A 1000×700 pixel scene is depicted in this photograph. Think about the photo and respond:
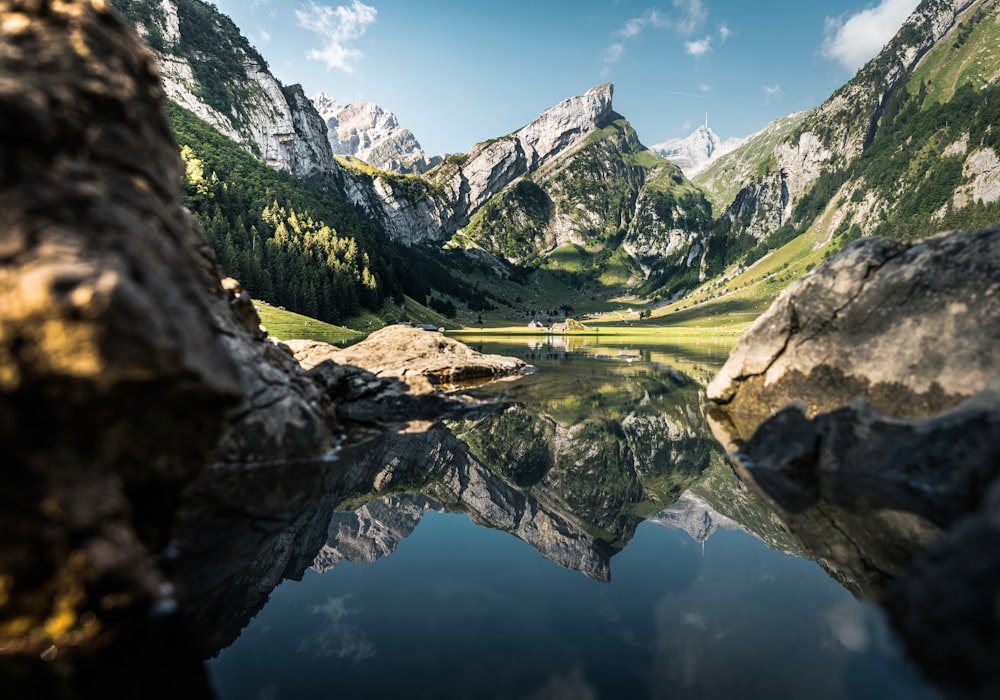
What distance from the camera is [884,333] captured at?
1719 centimetres

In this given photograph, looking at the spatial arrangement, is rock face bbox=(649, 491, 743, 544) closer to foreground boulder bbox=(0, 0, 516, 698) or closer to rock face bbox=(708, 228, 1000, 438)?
rock face bbox=(708, 228, 1000, 438)

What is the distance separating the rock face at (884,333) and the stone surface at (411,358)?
19424mm

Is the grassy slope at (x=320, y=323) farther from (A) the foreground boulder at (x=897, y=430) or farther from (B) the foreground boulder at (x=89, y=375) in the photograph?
(A) the foreground boulder at (x=897, y=430)

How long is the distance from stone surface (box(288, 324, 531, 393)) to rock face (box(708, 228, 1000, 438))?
19424 millimetres

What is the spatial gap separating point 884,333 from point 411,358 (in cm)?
2662

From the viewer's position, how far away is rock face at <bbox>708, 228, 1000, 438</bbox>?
48.1 feet

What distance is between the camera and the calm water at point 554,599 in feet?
21.5

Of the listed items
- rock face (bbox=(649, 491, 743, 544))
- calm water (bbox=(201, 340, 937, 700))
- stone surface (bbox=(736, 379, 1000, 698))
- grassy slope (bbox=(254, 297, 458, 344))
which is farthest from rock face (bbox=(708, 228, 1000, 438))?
grassy slope (bbox=(254, 297, 458, 344))

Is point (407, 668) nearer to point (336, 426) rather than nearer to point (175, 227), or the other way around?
point (175, 227)

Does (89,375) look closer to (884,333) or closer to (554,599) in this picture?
(554,599)

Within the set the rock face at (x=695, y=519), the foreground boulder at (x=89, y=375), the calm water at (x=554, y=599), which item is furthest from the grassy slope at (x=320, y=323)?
the rock face at (x=695, y=519)

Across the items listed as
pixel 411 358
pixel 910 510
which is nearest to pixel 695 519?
pixel 910 510

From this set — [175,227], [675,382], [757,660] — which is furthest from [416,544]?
[675,382]

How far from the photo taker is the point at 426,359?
34.9m
